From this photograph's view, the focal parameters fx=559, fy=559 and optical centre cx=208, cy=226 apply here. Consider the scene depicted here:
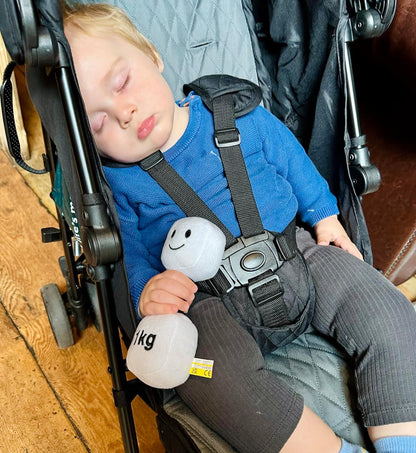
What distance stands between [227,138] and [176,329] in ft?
1.25

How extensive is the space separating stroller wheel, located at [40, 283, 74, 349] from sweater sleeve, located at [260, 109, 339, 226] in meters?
0.67

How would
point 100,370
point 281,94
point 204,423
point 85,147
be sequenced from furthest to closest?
point 100,370 → point 281,94 → point 204,423 → point 85,147

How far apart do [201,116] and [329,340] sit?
47cm

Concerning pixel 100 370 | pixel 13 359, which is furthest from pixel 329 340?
pixel 13 359

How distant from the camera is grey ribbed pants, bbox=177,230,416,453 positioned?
809mm

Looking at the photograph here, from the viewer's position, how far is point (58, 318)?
1.39 meters

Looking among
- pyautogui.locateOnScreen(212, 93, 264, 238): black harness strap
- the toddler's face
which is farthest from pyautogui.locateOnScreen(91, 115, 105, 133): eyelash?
pyautogui.locateOnScreen(212, 93, 264, 238): black harness strap

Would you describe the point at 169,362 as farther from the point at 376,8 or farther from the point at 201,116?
the point at 376,8

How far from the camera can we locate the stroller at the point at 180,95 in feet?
2.40

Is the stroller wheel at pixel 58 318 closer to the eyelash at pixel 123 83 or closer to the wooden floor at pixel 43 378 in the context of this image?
the wooden floor at pixel 43 378

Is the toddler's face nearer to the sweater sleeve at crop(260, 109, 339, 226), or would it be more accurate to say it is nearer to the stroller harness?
the stroller harness

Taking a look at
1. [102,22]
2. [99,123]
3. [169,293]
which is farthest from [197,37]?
[169,293]

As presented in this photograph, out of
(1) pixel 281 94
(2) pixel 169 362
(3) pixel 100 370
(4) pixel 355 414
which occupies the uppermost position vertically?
(1) pixel 281 94

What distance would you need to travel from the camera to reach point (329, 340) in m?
0.98
